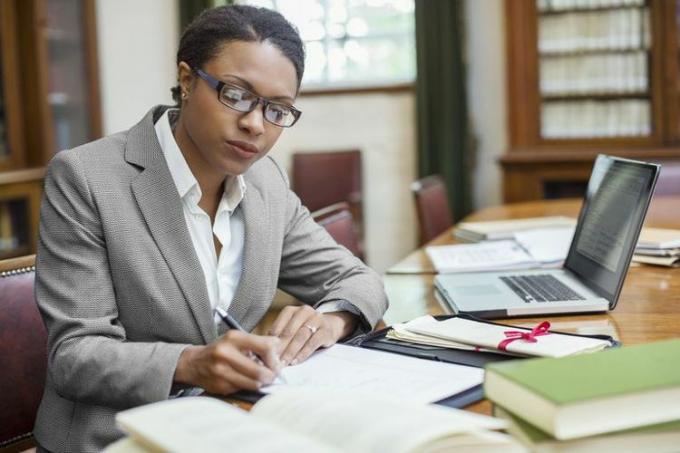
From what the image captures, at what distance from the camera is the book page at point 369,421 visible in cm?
76

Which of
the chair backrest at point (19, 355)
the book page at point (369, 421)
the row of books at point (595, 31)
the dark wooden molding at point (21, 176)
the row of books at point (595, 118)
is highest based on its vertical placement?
the row of books at point (595, 31)

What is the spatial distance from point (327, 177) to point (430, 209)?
2381 mm

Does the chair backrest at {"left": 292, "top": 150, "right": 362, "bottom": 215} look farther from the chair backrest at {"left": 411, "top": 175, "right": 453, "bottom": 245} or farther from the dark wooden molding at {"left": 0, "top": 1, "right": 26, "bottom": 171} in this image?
the chair backrest at {"left": 411, "top": 175, "right": 453, "bottom": 245}

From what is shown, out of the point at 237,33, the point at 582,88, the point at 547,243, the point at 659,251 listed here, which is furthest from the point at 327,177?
the point at 237,33

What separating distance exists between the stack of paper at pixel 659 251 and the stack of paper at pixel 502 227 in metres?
0.48

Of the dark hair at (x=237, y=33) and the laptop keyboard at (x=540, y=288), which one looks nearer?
the dark hair at (x=237, y=33)

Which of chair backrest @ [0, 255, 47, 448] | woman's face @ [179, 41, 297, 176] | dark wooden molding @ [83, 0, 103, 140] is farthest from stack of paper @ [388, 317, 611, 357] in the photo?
dark wooden molding @ [83, 0, 103, 140]

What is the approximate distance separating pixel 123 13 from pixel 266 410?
553 cm

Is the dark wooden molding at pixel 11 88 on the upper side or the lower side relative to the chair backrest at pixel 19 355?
upper

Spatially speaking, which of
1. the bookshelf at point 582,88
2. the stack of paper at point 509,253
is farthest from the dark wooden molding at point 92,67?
the stack of paper at point 509,253

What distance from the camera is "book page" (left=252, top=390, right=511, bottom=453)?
0.76 m

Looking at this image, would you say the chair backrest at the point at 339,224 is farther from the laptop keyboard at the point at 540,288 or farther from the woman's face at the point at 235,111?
the woman's face at the point at 235,111

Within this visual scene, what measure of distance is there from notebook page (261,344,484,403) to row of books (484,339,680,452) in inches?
9.5

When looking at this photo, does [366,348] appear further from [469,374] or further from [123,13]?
[123,13]
